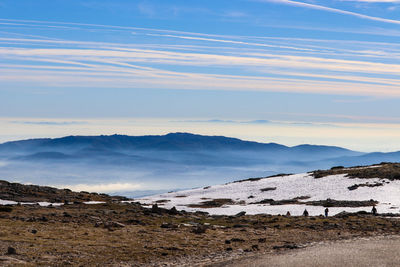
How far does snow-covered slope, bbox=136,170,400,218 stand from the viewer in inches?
2736

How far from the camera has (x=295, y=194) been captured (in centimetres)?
9044

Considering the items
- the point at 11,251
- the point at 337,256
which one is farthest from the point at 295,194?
the point at 11,251

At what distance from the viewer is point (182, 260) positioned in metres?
29.7

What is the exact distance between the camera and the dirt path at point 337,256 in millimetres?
27834

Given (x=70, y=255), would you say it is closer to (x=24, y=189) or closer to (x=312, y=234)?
(x=312, y=234)

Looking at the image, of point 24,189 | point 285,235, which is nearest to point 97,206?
point 24,189

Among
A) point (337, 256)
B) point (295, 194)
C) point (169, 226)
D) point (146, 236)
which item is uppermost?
point (295, 194)

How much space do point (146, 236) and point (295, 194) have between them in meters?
58.3

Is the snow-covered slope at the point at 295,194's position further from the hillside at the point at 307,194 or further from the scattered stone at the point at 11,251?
the scattered stone at the point at 11,251

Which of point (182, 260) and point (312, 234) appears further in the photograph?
point (312, 234)

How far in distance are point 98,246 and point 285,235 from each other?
15.6 meters

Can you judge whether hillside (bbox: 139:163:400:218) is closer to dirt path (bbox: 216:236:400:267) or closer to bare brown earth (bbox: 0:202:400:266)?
bare brown earth (bbox: 0:202:400:266)

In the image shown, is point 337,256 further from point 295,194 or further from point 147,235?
point 295,194

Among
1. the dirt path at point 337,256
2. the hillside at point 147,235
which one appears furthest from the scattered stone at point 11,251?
the dirt path at point 337,256
